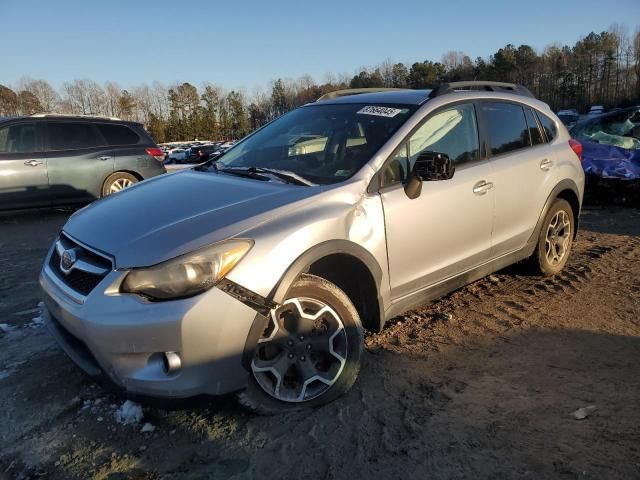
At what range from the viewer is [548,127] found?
4.78m

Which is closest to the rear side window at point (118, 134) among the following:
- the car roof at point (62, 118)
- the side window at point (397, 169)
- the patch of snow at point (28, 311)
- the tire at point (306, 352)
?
the car roof at point (62, 118)

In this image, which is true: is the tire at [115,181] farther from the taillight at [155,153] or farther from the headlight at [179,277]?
the headlight at [179,277]

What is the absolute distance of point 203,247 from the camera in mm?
2434

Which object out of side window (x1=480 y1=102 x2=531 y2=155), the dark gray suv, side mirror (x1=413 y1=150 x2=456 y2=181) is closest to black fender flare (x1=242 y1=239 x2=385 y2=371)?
side mirror (x1=413 y1=150 x2=456 y2=181)

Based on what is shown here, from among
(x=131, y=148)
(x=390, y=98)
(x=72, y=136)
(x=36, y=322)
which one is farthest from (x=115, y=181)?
(x=390, y=98)

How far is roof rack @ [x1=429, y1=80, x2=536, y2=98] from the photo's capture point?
382 centimetres

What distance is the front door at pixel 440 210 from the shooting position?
3199 mm

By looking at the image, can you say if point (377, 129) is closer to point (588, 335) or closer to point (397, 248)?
point (397, 248)

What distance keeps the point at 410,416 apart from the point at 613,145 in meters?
7.72

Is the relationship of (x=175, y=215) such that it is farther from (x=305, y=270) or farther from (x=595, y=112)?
(x=595, y=112)

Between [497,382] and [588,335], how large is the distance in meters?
1.10

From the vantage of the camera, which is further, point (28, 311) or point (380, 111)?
point (28, 311)

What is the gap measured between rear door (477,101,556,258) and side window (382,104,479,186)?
196 mm

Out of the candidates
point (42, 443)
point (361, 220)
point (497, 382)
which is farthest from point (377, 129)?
point (42, 443)
